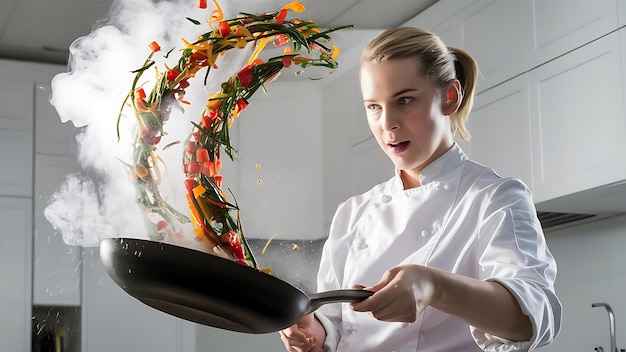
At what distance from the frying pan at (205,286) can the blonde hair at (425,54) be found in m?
0.36

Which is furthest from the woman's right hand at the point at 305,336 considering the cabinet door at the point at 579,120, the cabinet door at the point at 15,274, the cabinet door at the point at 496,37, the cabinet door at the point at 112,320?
the cabinet door at the point at 15,274

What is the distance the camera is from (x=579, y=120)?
2.40 m

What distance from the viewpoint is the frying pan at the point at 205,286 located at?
791mm

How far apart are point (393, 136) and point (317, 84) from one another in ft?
9.39

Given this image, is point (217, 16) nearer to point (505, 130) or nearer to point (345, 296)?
point (345, 296)

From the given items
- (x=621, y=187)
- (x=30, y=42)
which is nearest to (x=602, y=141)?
(x=621, y=187)

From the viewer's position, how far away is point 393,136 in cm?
105

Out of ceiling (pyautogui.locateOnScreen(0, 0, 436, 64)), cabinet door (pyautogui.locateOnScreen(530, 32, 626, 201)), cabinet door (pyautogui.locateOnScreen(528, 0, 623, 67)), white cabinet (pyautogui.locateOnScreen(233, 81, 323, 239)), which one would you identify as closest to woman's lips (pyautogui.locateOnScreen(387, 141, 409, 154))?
cabinet door (pyautogui.locateOnScreen(530, 32, 626, 201))

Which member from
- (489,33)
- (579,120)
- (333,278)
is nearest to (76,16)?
(489,33)

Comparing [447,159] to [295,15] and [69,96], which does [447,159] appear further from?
[295,15]

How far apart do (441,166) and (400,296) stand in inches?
13.3

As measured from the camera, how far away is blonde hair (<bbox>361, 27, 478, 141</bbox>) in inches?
42.2

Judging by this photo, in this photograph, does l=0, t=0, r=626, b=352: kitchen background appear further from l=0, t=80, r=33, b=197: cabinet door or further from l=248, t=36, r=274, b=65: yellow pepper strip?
l=248, t=36, r=274, b=65: yellow pepper strip

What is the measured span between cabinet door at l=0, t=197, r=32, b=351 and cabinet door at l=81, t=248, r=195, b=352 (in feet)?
0.83
